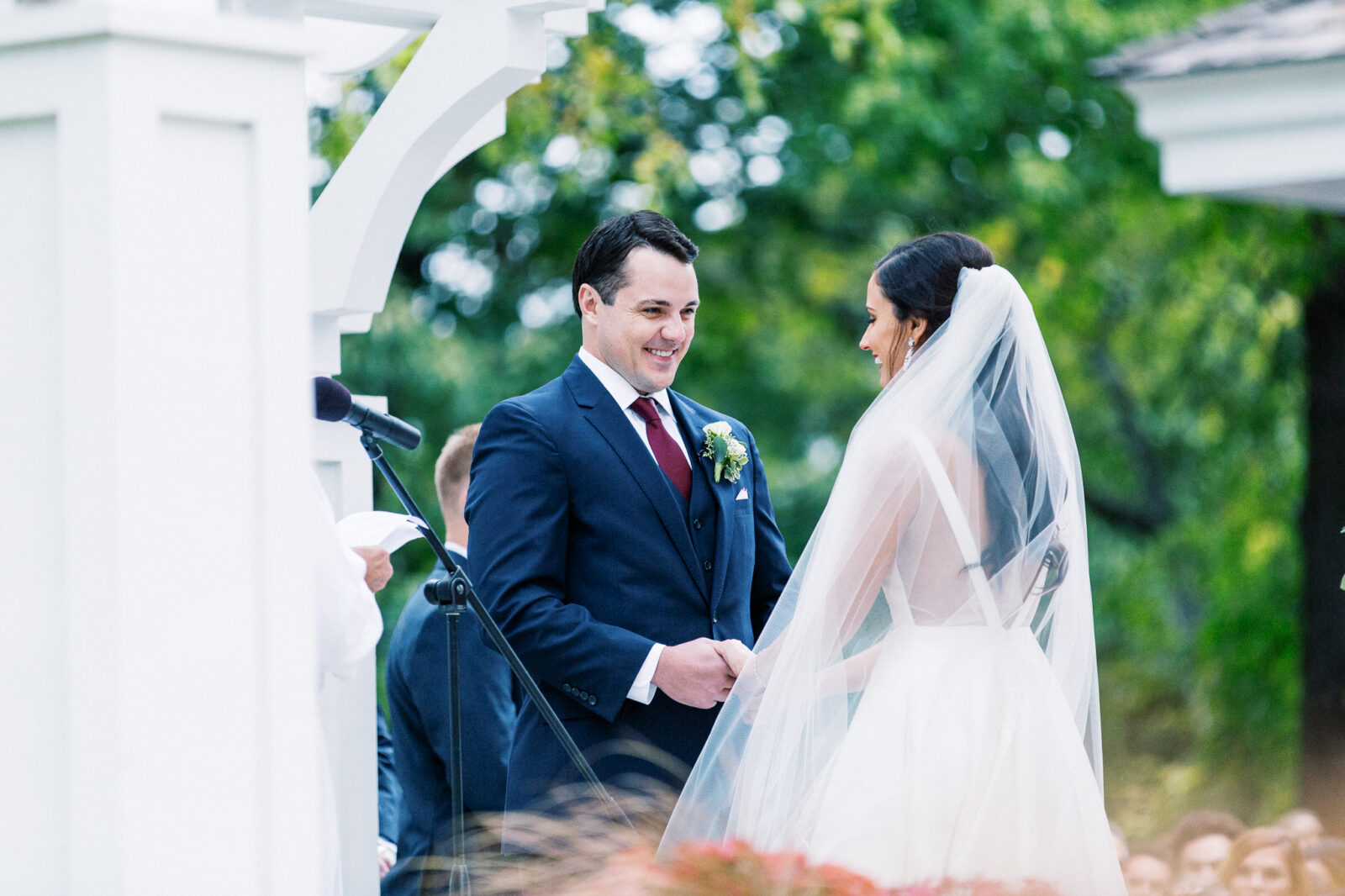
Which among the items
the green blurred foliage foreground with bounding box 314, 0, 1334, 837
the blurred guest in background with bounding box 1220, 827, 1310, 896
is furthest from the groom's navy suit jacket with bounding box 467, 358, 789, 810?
the green blurred foliage foreground with bounding box 314, 0, 1334, 837

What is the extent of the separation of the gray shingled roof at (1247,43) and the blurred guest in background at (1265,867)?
2860 millimetres

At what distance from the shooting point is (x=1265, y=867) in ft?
12.3

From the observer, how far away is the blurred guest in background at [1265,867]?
332cm

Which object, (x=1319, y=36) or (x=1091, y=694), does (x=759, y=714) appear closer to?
(x=1091, y=694)

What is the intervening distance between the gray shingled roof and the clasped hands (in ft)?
11.0

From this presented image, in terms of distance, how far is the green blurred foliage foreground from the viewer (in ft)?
32.5

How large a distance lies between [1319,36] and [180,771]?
5116mm

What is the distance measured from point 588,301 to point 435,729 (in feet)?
4.19

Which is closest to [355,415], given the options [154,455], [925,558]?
[925,558]

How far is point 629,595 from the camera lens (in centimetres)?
364

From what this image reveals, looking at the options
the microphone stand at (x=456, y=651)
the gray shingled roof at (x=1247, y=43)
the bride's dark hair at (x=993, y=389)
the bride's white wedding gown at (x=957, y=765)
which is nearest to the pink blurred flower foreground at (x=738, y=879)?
the bride's white wedding gown at (x=957, y=765)

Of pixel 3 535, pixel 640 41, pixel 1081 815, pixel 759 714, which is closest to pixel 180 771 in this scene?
pixel 3 535

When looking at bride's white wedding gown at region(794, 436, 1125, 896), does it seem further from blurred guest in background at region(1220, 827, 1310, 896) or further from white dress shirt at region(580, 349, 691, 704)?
white dress shirt at region(580, 349, 691, 704)

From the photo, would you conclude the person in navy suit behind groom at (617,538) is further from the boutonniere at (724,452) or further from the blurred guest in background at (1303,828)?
the blurred guest in background at (1303,828)
